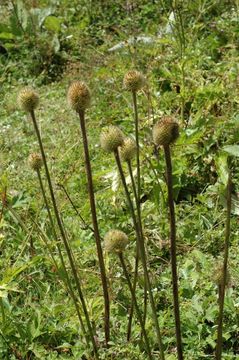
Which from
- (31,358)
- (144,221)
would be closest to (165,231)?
(144,221)

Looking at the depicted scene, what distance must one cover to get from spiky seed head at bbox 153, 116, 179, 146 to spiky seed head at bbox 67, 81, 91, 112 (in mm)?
288

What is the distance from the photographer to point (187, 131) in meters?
3.46

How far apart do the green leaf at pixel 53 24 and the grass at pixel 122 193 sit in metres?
0.28

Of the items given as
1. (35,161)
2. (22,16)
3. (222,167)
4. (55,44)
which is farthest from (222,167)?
(22,16)

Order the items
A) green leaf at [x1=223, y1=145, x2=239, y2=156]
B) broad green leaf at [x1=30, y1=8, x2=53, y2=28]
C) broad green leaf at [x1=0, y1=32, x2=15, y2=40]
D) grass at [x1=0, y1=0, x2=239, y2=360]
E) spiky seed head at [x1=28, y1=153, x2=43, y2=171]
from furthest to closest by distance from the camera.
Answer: broad green leaf at [x1=30, y1=8, x2=53, y2=28] → broad green leaf at [x1=0, y1=32, x2=15, y2=40] → green leaf at [x1=223, y1=145, x2=239, y2=156] → grass at [x1=0, y1=0, x2=239, y2=360] → spiky seed head at [x1=28, y1=153, x2=43, y2=171]

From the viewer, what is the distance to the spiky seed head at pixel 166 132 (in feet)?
4.85

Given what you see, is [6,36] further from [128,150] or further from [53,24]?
[128,150]

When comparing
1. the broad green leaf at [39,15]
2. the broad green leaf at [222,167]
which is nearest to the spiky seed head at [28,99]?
the broad green leaf at [222,167]

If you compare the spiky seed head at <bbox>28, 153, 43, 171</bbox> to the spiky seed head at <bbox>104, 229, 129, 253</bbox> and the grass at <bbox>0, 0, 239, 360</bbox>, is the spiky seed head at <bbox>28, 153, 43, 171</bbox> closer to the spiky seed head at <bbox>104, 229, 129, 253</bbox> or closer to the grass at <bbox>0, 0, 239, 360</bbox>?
the grass at <bbox>0, 0, 239, 360</bbox>

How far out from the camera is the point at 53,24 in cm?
627

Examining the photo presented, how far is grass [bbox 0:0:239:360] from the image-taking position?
92.7 inches

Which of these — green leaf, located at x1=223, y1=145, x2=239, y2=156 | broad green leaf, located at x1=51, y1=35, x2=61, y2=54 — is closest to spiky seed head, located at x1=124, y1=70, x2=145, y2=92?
green leaf, located at x1=223, y1=145, x2=239, y2=156

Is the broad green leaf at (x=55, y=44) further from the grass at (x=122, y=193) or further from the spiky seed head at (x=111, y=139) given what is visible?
the spiky seed head at (x=111, y=139)

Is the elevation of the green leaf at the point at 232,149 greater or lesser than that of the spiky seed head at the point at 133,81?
lesser
